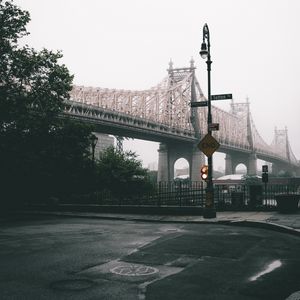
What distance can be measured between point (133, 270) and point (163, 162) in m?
81.7

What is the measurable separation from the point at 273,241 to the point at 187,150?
79.4 m

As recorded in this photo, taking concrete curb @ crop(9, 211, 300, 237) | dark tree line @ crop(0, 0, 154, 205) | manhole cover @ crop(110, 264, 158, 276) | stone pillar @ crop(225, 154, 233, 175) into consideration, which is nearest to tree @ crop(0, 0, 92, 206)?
dark tree line @ crop(0, 0, 154, 205)

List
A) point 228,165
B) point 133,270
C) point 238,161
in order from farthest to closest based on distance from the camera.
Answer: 1. point 238,161
2. point 228,165
3. point 133,270

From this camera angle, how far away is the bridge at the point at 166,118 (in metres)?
67.2

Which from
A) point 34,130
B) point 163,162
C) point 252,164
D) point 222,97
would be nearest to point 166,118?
point 163,162

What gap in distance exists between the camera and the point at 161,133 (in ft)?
248

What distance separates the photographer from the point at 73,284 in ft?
20.8

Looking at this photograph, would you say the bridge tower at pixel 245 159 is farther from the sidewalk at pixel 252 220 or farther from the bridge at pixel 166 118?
the sidewalk at pixel 252 220

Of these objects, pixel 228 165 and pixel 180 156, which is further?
pixel 228 165

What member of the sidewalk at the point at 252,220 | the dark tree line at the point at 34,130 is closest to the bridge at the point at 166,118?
the dark tree line at the point at 34,130

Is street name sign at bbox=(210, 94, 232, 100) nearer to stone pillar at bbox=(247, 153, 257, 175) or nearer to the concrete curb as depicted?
the concrete curb

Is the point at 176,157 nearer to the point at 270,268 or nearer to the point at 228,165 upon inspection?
the point at 228,165

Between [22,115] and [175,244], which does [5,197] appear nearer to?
[22,115]

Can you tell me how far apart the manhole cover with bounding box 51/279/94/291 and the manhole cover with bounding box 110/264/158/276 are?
724 mm
